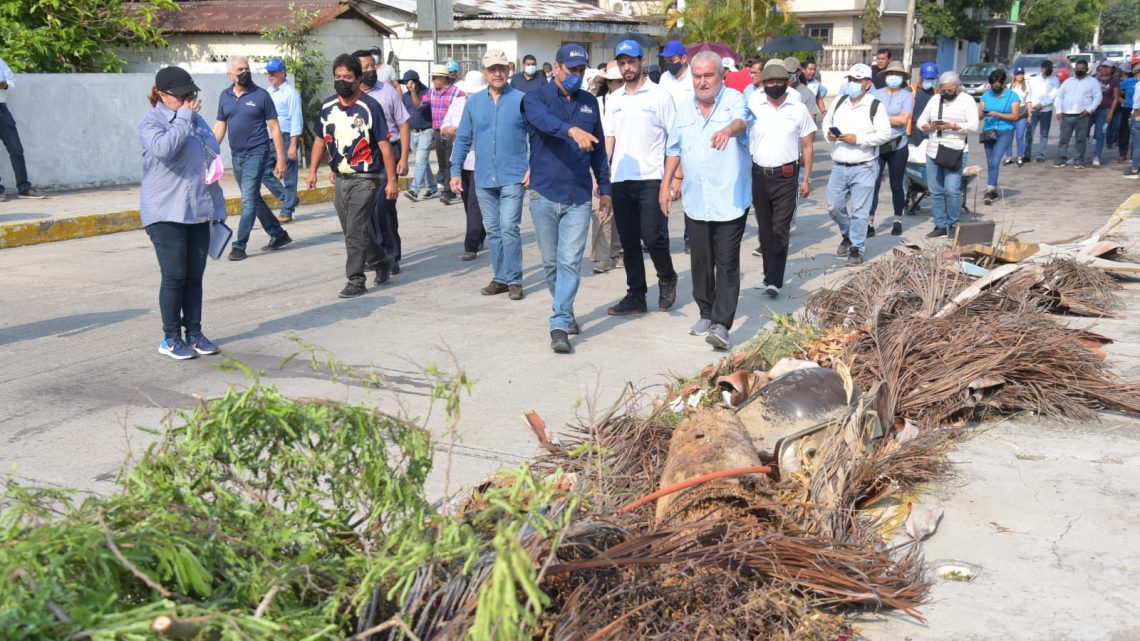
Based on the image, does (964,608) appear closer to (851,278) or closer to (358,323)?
(851,278)

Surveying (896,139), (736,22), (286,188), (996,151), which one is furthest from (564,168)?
(736,22)

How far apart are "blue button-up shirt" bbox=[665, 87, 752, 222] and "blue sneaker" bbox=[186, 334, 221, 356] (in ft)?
10.4

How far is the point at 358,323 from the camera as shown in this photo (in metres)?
7.75

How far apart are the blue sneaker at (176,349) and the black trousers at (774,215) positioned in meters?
4.37

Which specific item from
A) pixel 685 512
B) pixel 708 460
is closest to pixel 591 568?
pixel 685 512

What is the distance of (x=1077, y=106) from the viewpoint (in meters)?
19.1

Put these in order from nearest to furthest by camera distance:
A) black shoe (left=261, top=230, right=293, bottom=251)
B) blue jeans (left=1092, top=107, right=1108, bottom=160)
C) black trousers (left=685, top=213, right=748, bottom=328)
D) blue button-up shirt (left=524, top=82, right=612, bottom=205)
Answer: black trousers (left=685, top=213, right=748, bottom=328) → blue button-up shirt (left=524, top=82, right=612, bottom=205) → black shoe (left=261, top=230, right=293, bottom=251) → blue jeans (left=1092, top=107, right=1108, bottom=160)

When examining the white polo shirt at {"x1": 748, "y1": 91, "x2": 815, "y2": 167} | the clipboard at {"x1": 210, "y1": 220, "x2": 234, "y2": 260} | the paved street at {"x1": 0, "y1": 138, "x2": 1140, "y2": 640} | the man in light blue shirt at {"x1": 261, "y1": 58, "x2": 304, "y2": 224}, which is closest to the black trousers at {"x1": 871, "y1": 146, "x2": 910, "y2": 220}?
the paved street at {"x1": 0, "y1": 138, "x2": 1140, "y2": 640}

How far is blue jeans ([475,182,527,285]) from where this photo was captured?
8.27 m

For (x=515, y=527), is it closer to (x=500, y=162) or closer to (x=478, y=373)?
(x=478, y=373)

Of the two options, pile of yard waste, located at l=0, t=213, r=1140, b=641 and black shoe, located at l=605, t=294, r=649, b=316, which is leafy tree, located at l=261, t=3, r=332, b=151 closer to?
black shoe, located at l=605, t=294, r=649, b=316

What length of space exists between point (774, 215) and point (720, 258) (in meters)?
1.69

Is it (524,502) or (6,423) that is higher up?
(524,502)

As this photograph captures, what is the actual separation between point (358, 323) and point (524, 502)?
4.70 meters
